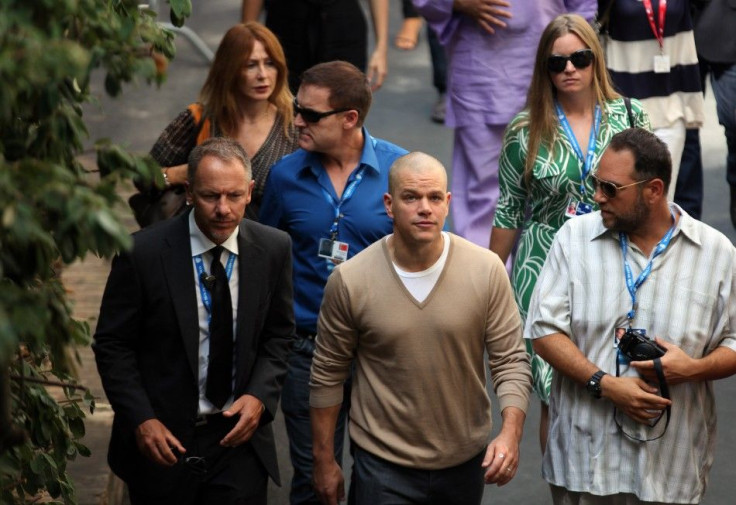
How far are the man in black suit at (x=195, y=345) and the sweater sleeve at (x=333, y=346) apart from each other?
8.0 inches

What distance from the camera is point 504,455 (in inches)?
200

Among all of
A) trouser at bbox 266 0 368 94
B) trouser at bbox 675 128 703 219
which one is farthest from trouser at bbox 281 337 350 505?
trouser at bbox 675 128 703 219

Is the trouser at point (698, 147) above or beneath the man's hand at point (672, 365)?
above

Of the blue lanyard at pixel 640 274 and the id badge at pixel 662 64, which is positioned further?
the id badge at pixel 662 64

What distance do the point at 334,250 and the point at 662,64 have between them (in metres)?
3.09

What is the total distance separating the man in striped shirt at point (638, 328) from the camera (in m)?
5.21

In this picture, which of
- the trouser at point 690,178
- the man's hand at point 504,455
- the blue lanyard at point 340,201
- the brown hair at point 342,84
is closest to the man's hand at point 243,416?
the man's hand at point 504,455

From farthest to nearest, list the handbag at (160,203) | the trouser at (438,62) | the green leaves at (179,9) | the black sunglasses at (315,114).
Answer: the trouser at (438,62)
the handbag at (160,203)
the black sunglasses at (315,114)
the green leaves at (179,9)

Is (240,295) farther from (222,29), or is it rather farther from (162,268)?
(222,29)

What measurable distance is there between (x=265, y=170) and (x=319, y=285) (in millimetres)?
804

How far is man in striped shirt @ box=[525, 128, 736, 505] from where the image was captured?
17.1 feet

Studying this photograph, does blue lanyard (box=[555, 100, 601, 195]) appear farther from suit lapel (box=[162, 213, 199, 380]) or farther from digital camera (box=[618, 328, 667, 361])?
suit lapel (box=[162, 213, 199, 380])

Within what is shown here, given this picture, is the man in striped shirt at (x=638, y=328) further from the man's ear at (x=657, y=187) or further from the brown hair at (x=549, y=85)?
the brown hair at (x=549, y=85)

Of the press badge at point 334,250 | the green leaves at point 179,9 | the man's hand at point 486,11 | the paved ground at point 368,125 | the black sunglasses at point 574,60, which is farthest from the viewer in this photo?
the man's hand at point 486,11
